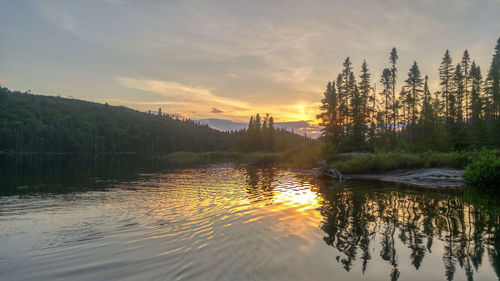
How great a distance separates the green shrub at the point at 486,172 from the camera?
24.6m

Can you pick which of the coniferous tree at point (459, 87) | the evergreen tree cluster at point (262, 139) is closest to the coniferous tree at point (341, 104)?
the coniferous tree at point (459, 87)

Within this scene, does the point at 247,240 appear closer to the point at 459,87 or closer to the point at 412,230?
the point at 412,230

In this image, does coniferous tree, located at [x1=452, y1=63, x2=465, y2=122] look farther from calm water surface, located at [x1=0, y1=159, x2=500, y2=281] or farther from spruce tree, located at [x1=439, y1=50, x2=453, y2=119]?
calm water surface, located at [x1=0, y1=159, x2=500, y2=281]

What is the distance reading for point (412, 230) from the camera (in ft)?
36.9

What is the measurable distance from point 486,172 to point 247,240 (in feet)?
87.4

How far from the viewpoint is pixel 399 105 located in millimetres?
60094

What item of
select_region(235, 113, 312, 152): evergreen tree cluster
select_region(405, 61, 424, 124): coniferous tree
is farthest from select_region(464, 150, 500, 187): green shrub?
select_region(235, 113, 312, 152): evergreen tree cluster

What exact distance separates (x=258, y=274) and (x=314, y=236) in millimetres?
4221

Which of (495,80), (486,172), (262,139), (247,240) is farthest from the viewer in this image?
(262,139)

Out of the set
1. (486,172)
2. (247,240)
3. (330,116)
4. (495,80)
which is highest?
(495,80)

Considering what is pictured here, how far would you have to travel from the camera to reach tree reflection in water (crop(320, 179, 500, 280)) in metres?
8.41

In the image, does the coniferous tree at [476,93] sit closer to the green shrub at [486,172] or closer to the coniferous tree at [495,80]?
the coniferous tree at [495,80]

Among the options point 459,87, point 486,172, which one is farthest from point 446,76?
point 486,172

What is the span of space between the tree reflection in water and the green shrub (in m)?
9.38
